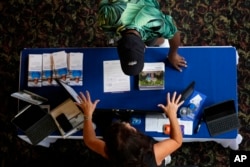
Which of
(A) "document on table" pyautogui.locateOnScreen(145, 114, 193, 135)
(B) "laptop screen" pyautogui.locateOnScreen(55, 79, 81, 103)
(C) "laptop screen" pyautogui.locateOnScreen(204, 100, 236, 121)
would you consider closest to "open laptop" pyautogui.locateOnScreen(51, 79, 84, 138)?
(B) "laptop screen" pyautogui.locateOnScreen(55, 79, 81, 103)

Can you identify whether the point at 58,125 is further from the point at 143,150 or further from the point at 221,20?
the point at 221,20

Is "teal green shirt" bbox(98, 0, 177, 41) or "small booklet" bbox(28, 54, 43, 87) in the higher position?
"teal green shirt" bbox(98, 0, 177, 41)

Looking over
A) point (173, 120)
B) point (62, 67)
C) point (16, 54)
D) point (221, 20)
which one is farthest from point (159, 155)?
point (16, 54)

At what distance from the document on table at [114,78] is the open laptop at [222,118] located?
611mm

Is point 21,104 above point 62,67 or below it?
below

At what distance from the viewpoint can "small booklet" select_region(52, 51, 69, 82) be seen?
2.82m

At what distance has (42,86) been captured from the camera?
9.32 feet

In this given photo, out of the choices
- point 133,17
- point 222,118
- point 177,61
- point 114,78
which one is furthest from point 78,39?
point 222,118

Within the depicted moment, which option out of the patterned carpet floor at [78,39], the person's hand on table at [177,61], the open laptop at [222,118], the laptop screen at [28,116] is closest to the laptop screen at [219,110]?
the open laptop at [222,118]

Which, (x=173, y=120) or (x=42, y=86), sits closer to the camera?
(x=173, y=120)

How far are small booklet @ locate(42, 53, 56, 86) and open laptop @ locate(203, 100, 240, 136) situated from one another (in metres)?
1.17

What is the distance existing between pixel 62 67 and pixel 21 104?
417 mm

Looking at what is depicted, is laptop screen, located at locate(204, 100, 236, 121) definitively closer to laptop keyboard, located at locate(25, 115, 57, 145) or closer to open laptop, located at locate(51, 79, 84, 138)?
open laptop, located at locate(51, 79, 84, 138)

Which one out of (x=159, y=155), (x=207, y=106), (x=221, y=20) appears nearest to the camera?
(x=159, y=155)
